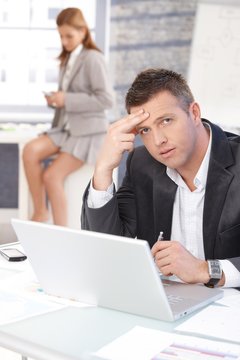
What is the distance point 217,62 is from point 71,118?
3.97 ft

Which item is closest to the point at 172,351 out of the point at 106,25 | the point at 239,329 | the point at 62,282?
the point at 239,329

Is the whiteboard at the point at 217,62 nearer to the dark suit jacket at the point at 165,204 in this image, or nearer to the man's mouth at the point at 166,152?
the dark suit jacket at the point at 165,204

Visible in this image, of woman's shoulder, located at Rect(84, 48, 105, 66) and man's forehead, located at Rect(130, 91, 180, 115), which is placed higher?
woman's shoulder, located at Rect(84, 48, 105, 66)

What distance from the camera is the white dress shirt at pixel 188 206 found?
6.33 feet

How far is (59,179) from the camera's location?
4699 millimetres

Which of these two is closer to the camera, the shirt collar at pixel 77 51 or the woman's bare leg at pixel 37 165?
the shirt collar at pixel 77 51

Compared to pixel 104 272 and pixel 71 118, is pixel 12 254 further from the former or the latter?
pixel 71 118

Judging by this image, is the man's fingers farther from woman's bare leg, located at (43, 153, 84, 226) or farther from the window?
the window

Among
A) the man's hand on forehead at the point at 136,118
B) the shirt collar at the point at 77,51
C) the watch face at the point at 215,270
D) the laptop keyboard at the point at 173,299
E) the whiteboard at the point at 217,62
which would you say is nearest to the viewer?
the laptop keyboard at the point at 173,299

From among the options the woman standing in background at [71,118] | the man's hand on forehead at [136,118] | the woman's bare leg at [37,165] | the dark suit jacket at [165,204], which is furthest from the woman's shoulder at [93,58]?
the man's hand on forehead at [136,118]

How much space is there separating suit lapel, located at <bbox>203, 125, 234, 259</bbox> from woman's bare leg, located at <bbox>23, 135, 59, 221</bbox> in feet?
9.61

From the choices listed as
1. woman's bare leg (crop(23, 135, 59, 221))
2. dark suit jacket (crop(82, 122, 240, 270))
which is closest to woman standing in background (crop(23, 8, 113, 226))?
woman's bare leg (crop(23, 135, 59, 221))

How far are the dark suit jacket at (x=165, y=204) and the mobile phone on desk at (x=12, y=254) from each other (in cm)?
21

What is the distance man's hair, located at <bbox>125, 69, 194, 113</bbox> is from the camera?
184 cm
